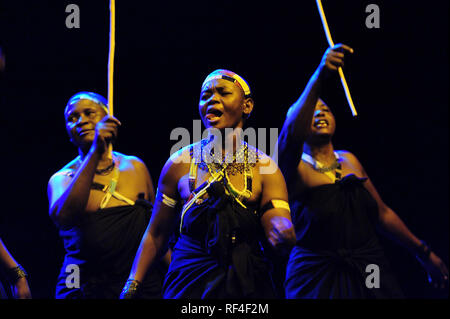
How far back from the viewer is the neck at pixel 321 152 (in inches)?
143

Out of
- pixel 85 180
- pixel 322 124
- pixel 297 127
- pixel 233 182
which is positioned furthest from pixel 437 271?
pixel 85 180

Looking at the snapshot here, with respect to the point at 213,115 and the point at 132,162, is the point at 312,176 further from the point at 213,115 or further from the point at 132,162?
the point at 132,162

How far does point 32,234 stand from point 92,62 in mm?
1641

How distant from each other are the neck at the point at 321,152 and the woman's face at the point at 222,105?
42.7 inches

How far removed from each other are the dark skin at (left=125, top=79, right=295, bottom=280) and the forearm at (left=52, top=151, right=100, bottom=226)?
0.58 m

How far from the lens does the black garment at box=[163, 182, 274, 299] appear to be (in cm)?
224

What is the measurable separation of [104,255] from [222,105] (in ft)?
4.16

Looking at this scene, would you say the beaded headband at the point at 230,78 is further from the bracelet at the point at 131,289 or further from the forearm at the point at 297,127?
the bracelet at the point at 131,289

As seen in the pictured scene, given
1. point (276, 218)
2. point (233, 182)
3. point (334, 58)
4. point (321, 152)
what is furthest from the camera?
point (321, 152)

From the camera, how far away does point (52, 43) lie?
432 centimetres

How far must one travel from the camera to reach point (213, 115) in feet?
8.64

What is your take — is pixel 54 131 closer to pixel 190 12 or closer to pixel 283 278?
pixel 190 12

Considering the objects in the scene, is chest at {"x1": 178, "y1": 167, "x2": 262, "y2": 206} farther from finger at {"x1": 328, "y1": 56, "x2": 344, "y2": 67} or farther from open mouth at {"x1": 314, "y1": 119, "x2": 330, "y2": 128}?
open mouth at {"x1": 314, "y1": 119, "x2": 330, "y2": 128}
